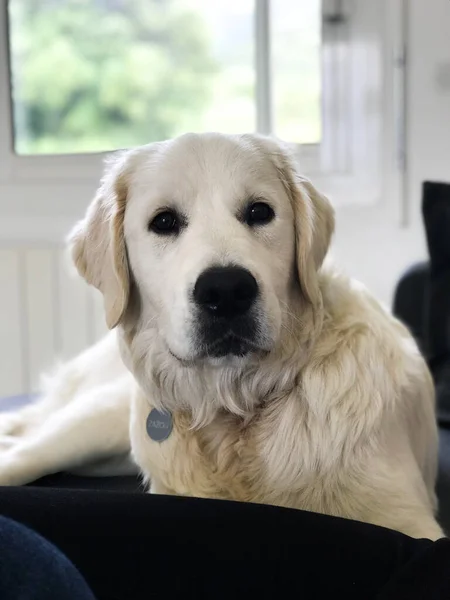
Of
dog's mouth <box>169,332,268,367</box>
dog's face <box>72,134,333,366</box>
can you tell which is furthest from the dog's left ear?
dog's mouth <box>169,332,268,367</box>

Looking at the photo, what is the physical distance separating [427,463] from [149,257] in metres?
0.63

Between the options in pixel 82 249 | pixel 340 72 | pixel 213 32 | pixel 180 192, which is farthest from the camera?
pixel 213 32

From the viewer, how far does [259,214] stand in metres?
1.26

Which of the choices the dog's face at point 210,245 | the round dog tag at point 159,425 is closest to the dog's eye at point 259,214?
the dog's face at point 210,245

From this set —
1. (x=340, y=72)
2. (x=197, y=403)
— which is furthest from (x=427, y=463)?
(x=340, y=72)

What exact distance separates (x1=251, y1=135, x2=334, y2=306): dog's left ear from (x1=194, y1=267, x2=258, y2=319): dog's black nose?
167mm

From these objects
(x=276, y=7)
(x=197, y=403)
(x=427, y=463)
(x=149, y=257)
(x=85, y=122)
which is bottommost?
(x=427, y=463)

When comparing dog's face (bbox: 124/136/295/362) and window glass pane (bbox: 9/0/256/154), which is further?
window glass pane (bbox: 9/0/256/154)

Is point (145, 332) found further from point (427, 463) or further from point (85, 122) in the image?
point (85, 122)

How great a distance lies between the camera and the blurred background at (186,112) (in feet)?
7.80

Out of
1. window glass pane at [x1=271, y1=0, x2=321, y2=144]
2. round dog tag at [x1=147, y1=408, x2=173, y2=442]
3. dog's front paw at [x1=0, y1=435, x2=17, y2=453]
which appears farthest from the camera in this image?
window glass pane at [x1=271, y1=0, x2=321, y2=144]

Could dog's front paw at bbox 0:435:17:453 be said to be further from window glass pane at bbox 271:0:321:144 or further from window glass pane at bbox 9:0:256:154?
window glass pane at bbox 271:0:321:144

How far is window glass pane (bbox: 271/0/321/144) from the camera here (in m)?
2.47

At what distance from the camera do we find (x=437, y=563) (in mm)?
903
